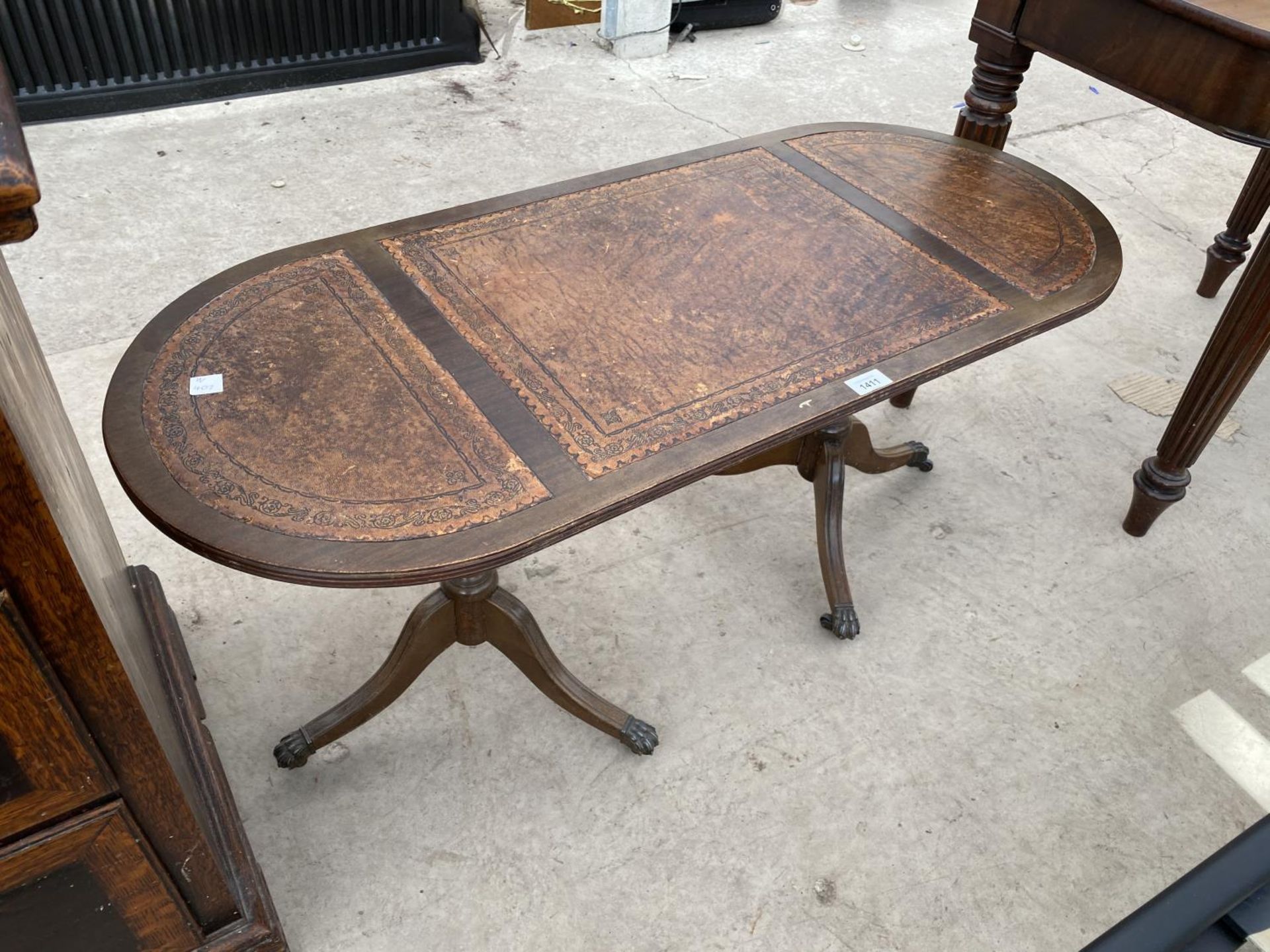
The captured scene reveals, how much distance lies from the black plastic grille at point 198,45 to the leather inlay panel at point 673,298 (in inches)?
94.9

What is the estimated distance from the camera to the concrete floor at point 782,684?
163 cm

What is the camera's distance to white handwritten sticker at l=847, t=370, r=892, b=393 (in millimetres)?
1439

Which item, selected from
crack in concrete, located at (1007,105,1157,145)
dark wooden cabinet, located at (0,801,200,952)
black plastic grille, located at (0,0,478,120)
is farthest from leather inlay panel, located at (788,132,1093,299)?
black plastic grille, located at (0,0,478,120)

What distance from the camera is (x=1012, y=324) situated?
1.57m

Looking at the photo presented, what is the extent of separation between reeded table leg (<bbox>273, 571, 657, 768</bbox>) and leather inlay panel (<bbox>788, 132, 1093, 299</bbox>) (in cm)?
101

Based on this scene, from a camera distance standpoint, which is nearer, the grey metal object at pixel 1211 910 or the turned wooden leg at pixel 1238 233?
the grey metal object at pixel 1211 910

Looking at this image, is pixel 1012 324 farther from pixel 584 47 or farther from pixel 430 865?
pixel 584 47

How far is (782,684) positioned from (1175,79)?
54.1 inches

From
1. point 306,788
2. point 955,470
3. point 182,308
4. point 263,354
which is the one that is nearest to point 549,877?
point 306,788

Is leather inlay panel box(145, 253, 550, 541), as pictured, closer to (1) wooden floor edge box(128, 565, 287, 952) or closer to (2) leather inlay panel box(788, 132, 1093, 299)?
(1) wooden floor edge box(128, 565, 287, 952)

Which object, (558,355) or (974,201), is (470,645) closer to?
(558,355)

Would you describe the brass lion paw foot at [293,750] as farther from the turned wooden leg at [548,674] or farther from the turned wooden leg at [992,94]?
the turned wooden leg at [992,94]

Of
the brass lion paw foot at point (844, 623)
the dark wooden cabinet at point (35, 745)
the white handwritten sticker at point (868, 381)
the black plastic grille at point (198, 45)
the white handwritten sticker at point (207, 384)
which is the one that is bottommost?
the brass lion paw foot at point (844, 623)

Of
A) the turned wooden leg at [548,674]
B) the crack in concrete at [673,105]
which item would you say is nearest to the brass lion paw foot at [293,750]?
the turned wooden leg at [548,674]
